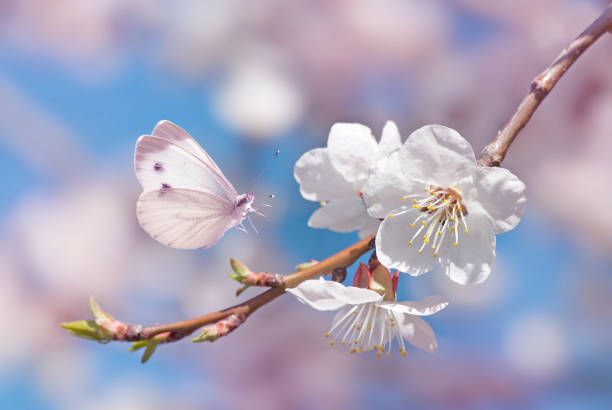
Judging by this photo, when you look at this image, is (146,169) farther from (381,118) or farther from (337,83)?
(337,83)

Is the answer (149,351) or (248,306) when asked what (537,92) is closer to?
(248,306)

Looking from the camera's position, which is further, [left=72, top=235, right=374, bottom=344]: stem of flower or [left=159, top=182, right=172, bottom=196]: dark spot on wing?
[left=159, top=182, right=172, bottom=196]: dark spot on wing

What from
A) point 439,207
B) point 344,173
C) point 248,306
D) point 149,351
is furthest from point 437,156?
point 149,351

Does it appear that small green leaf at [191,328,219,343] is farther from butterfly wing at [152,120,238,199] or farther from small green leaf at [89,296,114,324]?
butterfly wing at [152,120,238,199]

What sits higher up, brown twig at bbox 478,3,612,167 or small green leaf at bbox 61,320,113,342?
brown twig at bbox 478,3,612,167

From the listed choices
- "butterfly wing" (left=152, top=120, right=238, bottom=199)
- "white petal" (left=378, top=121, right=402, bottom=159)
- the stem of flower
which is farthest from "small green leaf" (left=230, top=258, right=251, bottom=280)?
"white petal" (left=378, top=121, right=402, bottom=159)

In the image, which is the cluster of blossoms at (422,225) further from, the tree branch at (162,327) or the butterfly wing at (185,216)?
the butterfly wing at (185,216)
